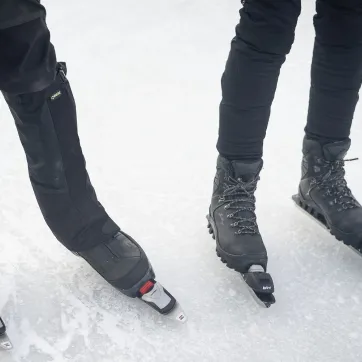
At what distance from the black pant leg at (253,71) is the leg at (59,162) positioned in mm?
329

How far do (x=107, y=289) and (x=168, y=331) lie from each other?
7.1 inches

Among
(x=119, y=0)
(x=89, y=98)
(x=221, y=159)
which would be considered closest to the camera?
(x=221, y=159)

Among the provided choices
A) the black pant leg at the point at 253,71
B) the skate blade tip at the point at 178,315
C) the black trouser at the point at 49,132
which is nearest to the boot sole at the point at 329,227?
the black pant leg at the point at 253,71

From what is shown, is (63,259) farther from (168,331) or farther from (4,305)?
(168,331)

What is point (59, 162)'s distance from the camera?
1.01 m

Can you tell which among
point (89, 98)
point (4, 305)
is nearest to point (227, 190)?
point (4, 305)

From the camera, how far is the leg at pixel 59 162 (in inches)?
34.2

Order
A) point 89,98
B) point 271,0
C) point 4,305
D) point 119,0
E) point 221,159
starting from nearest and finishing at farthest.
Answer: point 271,0
point 4,305
point 221,159
point 89,98
point 119,0

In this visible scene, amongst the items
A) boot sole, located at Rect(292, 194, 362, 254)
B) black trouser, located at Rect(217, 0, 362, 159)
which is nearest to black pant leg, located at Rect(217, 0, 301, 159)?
black trouser, located at Rect(217, 0, 362, 159)

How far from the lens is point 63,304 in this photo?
A: 3.76 feet

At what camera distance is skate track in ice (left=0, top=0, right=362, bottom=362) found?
3.50ft

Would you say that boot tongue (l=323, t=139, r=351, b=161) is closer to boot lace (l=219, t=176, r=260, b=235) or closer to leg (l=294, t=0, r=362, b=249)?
leg (l=294, t=0, r=362, b=249)

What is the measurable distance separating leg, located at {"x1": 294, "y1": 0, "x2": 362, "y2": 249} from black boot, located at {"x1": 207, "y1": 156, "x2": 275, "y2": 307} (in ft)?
0.59

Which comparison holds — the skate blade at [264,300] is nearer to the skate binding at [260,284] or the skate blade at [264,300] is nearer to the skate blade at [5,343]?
the skate binding at [260,284]
